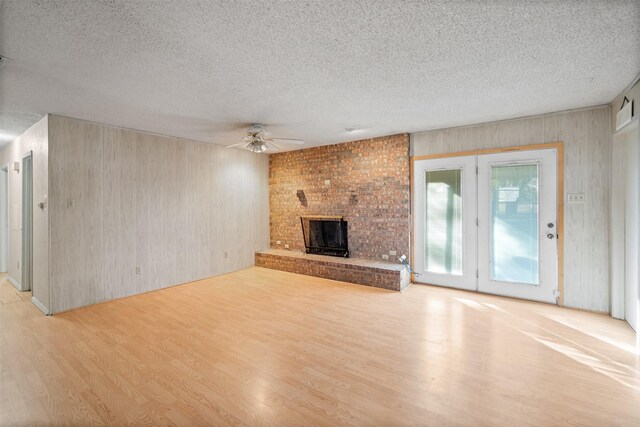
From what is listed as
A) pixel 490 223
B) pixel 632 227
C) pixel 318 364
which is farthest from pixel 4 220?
pixel 632 227

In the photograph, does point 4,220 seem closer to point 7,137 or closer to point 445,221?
point 7,137

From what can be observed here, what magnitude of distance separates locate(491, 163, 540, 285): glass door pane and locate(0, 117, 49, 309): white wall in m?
6.25

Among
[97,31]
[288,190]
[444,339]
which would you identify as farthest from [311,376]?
[288,190]

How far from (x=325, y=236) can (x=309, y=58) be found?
3.89 m

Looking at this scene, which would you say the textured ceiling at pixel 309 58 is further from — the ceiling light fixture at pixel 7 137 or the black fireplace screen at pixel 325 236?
the black fireplace screen at pixel 325 236

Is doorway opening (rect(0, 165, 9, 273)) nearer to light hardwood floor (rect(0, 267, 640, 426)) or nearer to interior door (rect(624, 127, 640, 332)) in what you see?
light hardwood floor (rect(0, 267, 640, 426))

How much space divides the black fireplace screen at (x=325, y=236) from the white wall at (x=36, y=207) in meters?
4.06

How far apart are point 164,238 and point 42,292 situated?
1610mm

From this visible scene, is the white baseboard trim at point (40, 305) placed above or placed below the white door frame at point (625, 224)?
below

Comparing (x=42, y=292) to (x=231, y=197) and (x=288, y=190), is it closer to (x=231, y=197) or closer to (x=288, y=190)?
(x=231, y=197)

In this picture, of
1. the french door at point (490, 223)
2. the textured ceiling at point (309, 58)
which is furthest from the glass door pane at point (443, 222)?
the textured ceiling at point (309, 58)

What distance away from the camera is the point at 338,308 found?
3.68 m

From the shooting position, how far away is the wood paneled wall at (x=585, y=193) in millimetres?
3455

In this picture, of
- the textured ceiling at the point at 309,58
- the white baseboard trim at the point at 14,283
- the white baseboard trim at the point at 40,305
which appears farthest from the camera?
the white baseboard trim at the point at 14,283
